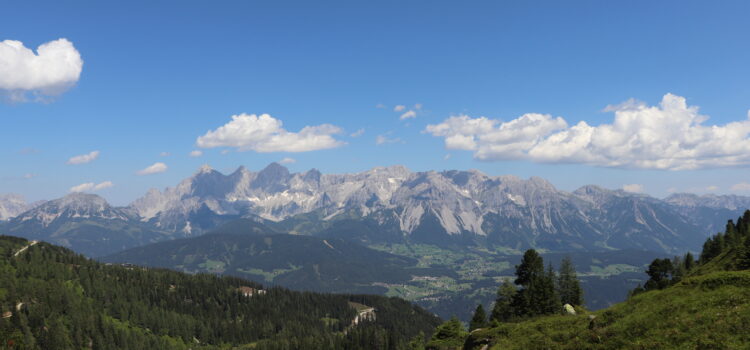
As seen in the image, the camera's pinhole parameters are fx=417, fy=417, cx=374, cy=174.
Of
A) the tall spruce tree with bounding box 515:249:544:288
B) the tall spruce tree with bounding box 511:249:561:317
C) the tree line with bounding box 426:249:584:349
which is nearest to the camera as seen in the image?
the tall spruce tree with bounding box 511:249:561:317

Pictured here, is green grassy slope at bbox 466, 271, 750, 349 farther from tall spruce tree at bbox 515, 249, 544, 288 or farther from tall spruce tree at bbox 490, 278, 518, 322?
tall spruce tree at bbox 490, 278, 518, 322

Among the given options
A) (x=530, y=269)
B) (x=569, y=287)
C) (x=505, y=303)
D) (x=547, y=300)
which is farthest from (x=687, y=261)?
(x=547, y=300)

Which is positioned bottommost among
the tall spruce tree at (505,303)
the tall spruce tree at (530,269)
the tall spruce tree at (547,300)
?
the tall spruce tree at (505,303)

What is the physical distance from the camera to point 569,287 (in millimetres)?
104500

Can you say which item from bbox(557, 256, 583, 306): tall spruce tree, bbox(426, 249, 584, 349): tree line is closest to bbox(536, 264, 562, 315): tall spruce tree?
bbox(426, 249, 584, 349): tree line

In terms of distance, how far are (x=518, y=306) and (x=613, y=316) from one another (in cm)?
4337

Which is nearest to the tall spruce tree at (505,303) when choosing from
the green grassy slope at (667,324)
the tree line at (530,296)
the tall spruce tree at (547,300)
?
the tree line at (530,296)

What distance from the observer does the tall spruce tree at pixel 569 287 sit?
10362cm

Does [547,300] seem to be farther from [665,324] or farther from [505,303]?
[665,324]

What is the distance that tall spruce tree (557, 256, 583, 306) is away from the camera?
103625 mm

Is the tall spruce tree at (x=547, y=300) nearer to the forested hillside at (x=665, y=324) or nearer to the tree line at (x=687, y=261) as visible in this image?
the tree line at (x=687, y=261)

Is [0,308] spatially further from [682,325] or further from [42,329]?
[682,325]

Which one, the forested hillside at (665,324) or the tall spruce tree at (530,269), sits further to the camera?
the tall spruce tree at (530,269)

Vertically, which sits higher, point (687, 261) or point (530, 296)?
point (687, 261)
